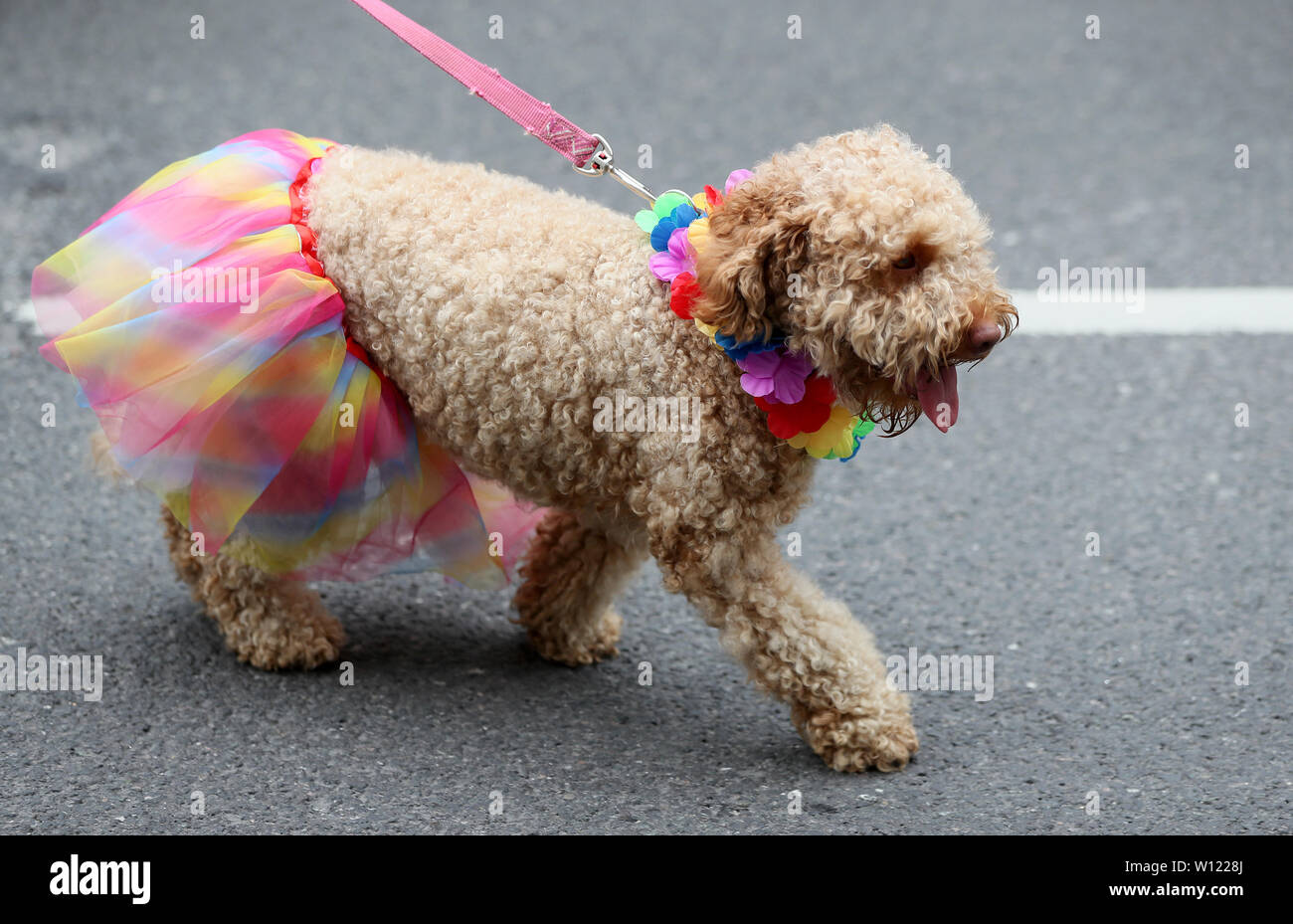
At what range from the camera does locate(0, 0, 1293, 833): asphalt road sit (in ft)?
10.3

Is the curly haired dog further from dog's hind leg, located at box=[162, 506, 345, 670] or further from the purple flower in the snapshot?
dog's hind leg, located at box=[162, 506, 345, 670]

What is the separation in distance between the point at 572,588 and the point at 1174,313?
2792 mm

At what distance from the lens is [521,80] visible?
6.81 meters

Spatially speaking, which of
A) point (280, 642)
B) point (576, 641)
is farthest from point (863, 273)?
point (280, 642)

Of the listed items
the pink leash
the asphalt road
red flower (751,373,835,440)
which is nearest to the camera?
red flower (751,373,835,440)

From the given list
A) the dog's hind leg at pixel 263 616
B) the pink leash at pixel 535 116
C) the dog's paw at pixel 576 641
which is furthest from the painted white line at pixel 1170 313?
the pink leash at pixel 535 116

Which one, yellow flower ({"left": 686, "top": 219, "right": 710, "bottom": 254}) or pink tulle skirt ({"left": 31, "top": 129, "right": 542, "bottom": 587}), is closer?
yellow flower ({"left": 686, "top": 219, "right": 710, "bottom": 254})

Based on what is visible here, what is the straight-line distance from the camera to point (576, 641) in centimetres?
362

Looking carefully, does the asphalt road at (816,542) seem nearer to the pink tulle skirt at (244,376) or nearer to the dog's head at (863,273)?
the pink tulle skirt at (244,376)

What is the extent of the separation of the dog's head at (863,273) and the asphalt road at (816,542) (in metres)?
0.97

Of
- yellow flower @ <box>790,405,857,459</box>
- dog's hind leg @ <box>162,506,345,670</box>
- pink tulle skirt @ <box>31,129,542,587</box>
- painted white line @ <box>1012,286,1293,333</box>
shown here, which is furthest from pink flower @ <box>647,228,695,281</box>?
painted white line @ <box>1012,286,1293,333</box>

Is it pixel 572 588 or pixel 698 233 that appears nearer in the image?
pixel 698 233

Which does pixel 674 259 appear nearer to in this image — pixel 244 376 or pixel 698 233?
pixel 698 233
